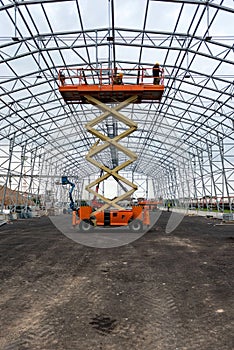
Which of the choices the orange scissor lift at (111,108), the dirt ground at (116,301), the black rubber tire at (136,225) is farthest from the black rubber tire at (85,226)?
the dirt ground at (116,301)

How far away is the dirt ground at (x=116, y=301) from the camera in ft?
13.1

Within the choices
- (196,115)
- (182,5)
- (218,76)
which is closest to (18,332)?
(182,5)

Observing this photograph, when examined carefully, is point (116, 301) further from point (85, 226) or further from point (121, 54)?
point (121, 54)

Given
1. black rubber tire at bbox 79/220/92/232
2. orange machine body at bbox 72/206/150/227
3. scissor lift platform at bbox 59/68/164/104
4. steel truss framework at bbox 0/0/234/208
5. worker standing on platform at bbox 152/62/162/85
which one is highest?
steel truss framework at bbox 0/0/234/208

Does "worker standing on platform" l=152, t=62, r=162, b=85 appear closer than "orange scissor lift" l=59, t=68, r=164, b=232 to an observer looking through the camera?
Yes

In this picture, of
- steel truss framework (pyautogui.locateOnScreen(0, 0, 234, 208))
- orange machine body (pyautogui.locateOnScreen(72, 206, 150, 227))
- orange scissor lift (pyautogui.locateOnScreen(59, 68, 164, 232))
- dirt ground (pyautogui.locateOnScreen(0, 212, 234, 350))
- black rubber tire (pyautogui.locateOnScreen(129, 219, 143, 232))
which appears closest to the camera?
dirt ground (pyautogui.locateOnScreen(0, 212, 234, 350))

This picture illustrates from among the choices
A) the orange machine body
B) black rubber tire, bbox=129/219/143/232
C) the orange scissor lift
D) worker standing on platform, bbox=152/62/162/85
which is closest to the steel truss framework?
worker standing on platform, bbox=152/62/162/85

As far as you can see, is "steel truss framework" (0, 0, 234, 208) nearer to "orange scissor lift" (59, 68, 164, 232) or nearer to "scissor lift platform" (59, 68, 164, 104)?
"orange scissor lift" (59, 68, 164, 232)

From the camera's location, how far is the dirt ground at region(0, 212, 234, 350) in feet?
13.1

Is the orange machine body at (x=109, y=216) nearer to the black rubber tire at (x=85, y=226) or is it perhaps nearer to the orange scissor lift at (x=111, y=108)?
the orange scissor lift at (x=111, y=108)

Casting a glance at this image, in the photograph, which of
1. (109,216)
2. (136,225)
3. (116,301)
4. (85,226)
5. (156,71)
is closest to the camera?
(116,301)

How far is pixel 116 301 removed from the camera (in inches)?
214

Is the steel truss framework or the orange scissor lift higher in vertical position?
the steel truss framework

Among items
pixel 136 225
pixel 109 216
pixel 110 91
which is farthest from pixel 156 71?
pixel 136 225
